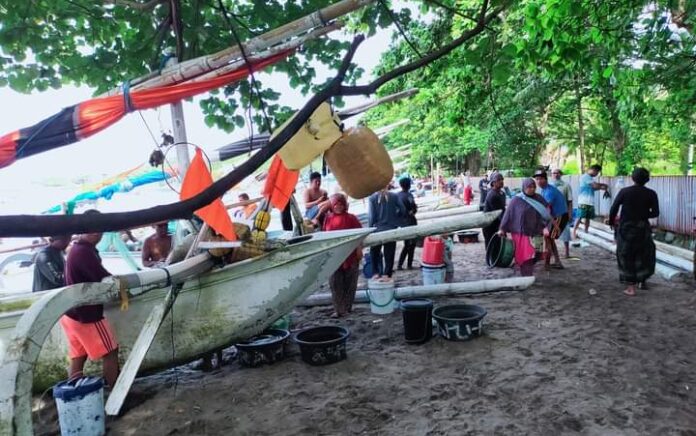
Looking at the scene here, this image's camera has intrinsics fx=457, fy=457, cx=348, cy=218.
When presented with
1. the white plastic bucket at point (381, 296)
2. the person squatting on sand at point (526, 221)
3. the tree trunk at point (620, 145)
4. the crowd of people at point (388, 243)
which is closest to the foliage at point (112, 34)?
the crowd of people at point (388, 243)

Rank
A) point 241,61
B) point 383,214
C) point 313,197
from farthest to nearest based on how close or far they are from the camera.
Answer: point 313,197, point 383,214, point 241,61

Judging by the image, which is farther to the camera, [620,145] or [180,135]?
[620,145]

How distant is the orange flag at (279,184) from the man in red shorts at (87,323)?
179cm

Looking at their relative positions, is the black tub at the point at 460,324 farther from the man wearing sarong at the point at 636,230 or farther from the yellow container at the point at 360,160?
the yellow container at the point at 360,160

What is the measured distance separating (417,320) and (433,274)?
2331 mm

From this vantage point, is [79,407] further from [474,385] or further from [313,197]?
[313,197]

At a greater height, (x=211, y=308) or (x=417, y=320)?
(x=211, y=308)

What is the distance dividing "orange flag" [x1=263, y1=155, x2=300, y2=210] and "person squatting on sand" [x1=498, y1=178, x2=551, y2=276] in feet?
14.5

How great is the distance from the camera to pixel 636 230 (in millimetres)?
6812

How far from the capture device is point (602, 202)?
14945 millimetres

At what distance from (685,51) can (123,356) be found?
949 centimetres

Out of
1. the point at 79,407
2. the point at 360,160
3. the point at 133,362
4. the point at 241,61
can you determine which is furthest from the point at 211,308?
the point at 360,160

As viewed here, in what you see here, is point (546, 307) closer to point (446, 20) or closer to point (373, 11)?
point (446, 20)

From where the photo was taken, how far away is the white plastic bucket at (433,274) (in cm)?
777
